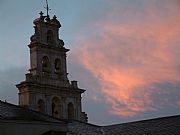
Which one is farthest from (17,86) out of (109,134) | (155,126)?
(155,126)

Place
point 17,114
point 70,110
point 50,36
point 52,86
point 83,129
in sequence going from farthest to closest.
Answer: point 50,36 → point 70,110 → point 52,86 → point 83,129 → point 17,114

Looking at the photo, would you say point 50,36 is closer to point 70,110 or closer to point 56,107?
point 56,107

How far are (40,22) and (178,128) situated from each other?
17.8 meters

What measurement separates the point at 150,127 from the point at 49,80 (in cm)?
1302

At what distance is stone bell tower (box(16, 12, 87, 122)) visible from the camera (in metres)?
39.7

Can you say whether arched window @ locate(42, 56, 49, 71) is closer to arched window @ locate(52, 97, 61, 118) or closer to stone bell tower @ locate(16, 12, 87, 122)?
stone bell tower @ locate(16, 12, 87, 122)

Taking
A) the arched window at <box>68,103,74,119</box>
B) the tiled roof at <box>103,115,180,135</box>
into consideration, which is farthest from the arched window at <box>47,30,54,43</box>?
the tiled roof at <box>103,115,180,135</box>

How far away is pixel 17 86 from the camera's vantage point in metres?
40.2


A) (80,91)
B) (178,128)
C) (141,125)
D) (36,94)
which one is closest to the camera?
(178,128)

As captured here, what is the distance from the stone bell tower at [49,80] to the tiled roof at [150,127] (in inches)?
345

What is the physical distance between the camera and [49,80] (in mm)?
40688

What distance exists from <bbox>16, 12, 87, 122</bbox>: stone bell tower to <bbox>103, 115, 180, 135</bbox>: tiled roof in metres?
8.77

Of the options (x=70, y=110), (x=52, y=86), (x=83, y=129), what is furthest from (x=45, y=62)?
(x=83, y=129)

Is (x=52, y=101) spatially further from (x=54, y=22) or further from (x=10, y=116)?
(x=10, y=116)
